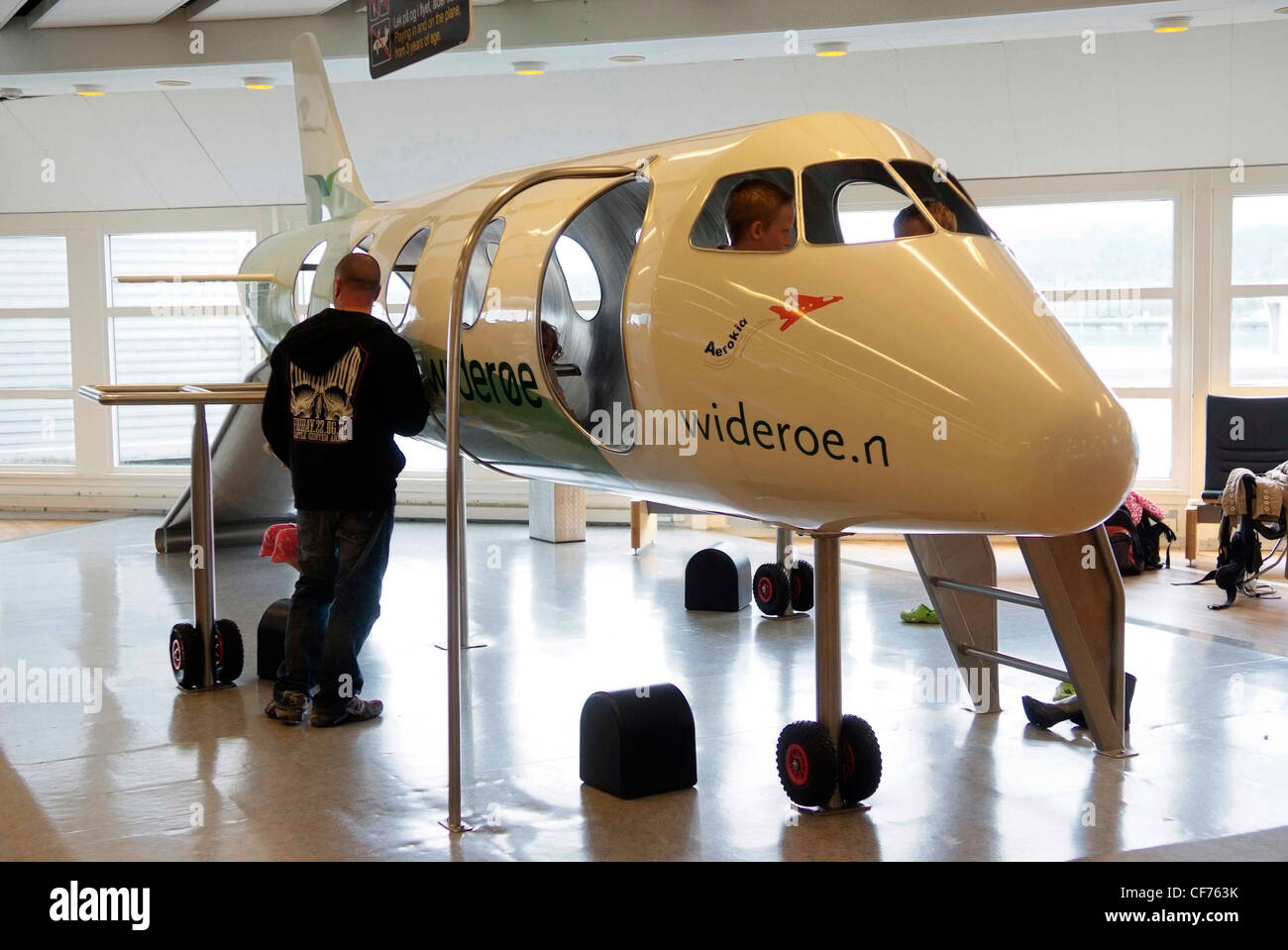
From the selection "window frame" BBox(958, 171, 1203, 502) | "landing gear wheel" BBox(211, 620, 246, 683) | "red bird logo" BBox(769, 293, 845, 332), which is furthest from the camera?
"window frame" BBox(958, 171, 1203, 502)

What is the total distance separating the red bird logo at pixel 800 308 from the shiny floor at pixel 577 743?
170cm

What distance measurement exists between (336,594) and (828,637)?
7.37ft

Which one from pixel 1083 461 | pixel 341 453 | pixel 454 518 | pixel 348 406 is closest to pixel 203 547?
pixel 341 453

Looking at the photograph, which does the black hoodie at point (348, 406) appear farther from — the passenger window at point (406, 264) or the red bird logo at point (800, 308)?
the red bird logo at point (800, 308)

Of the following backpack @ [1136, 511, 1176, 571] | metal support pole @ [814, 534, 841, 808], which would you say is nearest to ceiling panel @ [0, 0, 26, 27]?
metal support pole @ [814, 534, 841, 808]

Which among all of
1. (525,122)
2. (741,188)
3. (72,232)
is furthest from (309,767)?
(72,232)

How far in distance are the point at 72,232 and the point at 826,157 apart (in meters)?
12.9

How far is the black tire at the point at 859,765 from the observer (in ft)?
14.8

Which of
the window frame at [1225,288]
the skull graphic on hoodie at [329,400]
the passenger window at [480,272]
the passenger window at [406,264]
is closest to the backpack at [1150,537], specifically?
the window frame at [1225,288]

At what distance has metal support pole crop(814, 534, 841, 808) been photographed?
4484mm

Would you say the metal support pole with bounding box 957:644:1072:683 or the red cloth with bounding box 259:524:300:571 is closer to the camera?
the metal support pole with bounding box 957:644:1072:683

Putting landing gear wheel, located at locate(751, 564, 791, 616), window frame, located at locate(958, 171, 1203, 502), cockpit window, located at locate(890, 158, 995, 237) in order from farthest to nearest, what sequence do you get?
1. window frame, located at locate(958, 171, 1203, 502)
2. landing gear wheel, located at locate(751, 564, 791, 616)
3. cockpit window, located at locate(890, 158, 995, 237)

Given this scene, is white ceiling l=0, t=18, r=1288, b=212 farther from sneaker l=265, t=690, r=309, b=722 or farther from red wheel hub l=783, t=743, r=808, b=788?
red wheel hub l=783, t=743, r=808, b=788

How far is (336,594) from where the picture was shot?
219 inches
